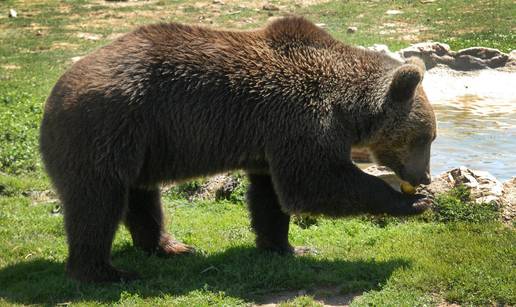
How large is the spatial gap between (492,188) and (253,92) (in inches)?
137

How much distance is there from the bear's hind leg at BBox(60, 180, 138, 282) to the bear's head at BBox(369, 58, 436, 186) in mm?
2724

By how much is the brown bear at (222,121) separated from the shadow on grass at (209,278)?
28 cm

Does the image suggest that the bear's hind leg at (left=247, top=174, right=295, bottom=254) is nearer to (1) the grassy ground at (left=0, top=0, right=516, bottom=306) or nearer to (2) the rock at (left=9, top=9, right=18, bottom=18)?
(1) the grassy ground at (left=0, top=0, right=516, bottom=306)

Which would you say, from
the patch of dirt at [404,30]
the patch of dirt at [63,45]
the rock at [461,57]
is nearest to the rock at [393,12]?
the patch of dirt at [404,30]

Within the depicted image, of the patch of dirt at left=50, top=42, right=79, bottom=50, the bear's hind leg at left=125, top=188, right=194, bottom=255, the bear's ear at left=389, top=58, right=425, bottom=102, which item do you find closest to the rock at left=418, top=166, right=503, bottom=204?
the bear's ear at left=389, top=58, right=425, bottom=102

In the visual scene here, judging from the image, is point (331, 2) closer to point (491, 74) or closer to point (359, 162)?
point (491, 74)

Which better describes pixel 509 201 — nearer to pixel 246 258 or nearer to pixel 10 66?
pixel 246 258

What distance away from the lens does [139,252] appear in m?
8.79

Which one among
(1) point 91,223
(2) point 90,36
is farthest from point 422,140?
(2) point 90,36

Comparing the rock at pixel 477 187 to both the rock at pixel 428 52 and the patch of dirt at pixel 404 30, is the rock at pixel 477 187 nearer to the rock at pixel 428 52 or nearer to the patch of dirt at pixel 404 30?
the rock at pixel 428 52

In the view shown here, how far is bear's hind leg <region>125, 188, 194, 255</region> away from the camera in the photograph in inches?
343

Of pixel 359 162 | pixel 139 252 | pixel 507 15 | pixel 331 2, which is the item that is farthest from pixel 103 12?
pixel 139 252

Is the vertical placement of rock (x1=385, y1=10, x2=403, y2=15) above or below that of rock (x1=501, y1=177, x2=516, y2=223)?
below

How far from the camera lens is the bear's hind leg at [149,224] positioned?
8.70 metres
